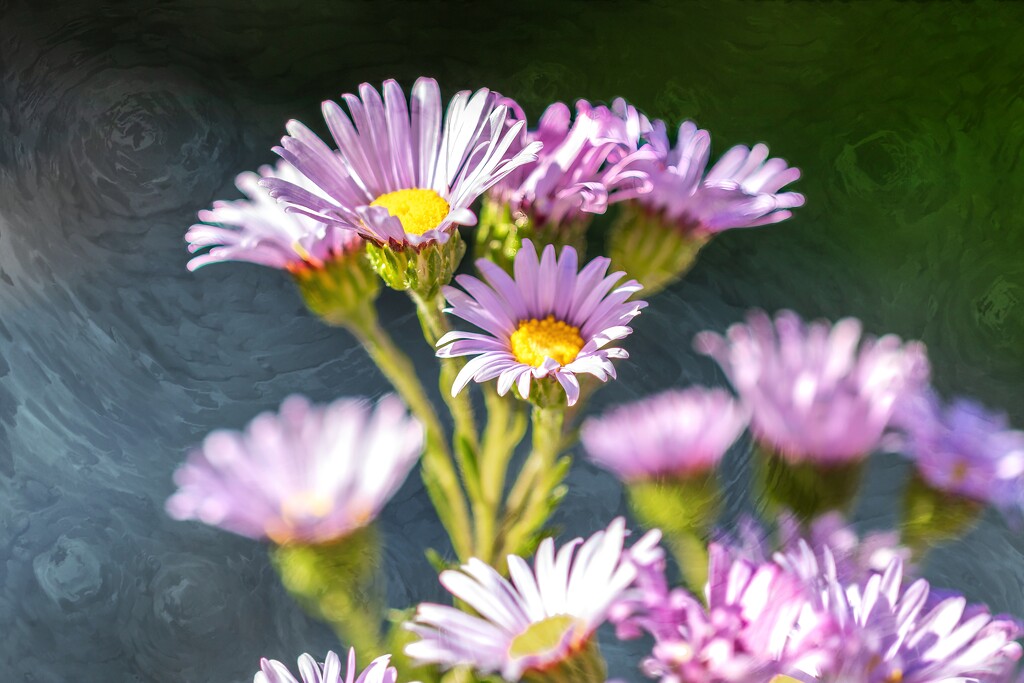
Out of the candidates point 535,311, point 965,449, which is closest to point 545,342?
point 535,311

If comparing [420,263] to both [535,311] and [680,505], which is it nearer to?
[535,311]

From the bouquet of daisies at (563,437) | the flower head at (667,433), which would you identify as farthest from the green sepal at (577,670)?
the flower head at (667,433)

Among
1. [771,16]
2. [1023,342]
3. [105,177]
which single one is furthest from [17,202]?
[1023,342]

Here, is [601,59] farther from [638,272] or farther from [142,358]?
[142,358]

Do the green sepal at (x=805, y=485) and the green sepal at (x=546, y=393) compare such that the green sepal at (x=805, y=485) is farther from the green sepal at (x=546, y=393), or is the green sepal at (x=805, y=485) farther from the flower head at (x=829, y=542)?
the green sepal at (x=546, y=393)

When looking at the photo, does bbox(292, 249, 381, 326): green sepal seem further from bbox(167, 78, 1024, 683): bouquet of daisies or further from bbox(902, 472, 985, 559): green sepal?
bbox(902, 472, 985, 559): green sepal

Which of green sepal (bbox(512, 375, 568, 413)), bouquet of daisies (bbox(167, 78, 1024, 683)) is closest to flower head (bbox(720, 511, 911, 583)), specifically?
bouquet of daisies (bbox(167, 78, 1024, 683))

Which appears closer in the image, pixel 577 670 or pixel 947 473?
pixel 577 670
